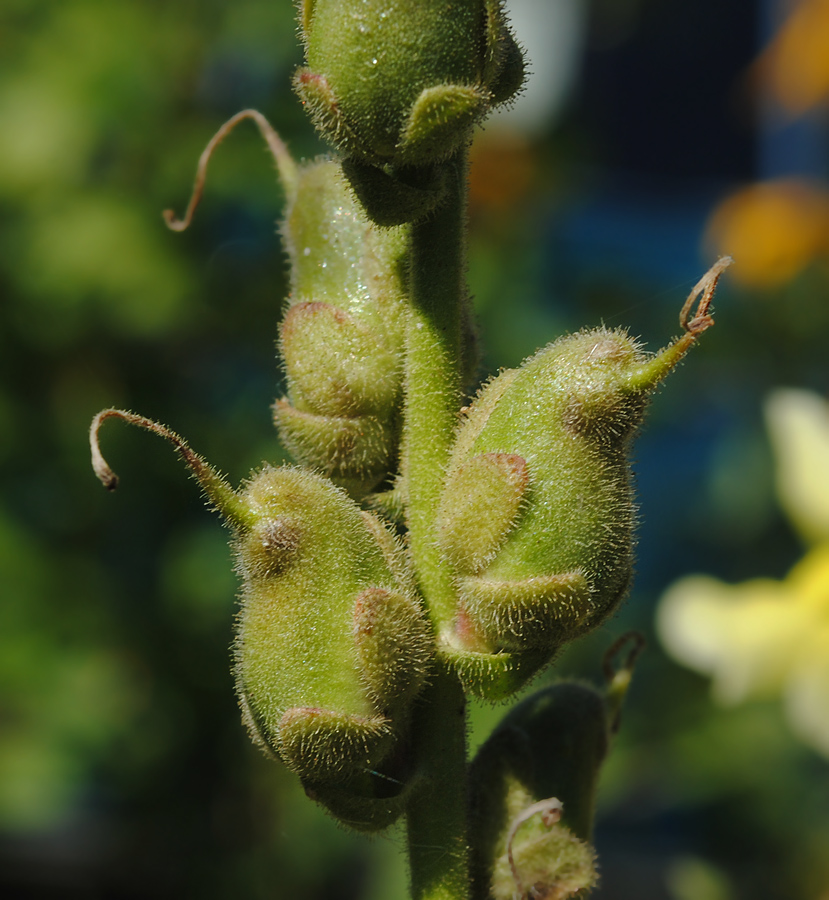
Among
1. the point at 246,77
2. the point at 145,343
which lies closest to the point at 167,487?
the point at 145,343

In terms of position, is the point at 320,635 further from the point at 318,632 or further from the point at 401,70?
the point at 401,70

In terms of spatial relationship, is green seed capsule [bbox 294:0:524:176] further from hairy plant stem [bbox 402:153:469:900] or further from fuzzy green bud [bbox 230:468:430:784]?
fuzzy green bud [bbox 230:468:430:784]

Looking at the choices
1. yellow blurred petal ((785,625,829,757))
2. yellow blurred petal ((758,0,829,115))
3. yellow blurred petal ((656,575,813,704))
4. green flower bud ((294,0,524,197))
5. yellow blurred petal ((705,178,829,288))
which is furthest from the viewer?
yellow blurred petal ((705,178,829,288))

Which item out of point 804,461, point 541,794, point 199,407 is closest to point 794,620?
point 804,461

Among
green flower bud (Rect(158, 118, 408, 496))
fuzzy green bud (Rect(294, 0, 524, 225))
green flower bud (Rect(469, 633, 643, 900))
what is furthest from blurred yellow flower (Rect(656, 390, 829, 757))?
fuzzy green bud (Rect(294, 0, 524, 225))

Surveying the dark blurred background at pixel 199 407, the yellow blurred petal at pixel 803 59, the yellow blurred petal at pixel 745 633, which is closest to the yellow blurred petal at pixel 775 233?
the dark blurred background at pixel 199 407

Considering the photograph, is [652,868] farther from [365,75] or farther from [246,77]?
[365,75]

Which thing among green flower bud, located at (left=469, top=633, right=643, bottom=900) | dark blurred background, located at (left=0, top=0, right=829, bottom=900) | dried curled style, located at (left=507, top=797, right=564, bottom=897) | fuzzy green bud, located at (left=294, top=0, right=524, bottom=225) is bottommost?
dark blurred background, located at (left=0, top=0, right=829, bottom=900)

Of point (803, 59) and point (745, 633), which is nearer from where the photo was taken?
point (745, 633)
